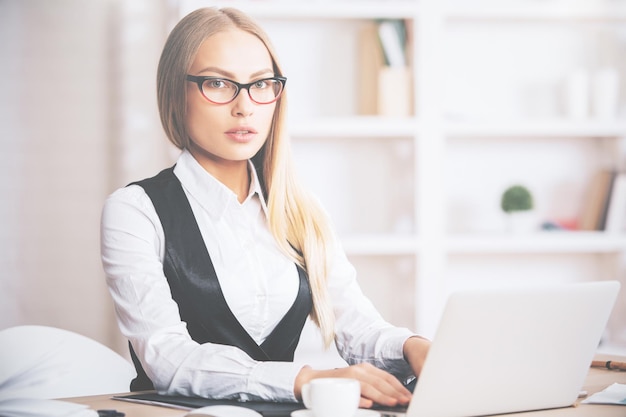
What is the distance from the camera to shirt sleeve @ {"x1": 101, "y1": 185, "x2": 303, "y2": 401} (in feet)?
3.92

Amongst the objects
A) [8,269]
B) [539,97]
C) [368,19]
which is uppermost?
[368,19]

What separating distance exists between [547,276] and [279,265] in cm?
206

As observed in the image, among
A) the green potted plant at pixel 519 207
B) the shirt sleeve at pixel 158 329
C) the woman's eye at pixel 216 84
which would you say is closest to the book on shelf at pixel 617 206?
the green potted plant at pixel 519 207

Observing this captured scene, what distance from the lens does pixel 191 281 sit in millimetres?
1500

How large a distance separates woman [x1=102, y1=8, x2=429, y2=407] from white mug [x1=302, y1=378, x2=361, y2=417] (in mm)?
362

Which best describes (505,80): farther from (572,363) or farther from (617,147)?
(572,363)

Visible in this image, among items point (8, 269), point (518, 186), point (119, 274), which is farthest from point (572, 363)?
point (8, 269)

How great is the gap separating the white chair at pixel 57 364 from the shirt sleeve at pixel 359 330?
45 cm

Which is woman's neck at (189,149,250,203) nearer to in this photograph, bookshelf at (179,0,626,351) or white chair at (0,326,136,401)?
white chair at (0,326,136,401)

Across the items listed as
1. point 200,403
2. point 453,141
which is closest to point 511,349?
point 200,403

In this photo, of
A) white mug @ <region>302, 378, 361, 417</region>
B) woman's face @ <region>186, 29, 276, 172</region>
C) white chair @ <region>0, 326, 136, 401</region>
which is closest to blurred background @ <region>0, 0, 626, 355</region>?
woman's face @ <region>186, 29, 276, 172</region>

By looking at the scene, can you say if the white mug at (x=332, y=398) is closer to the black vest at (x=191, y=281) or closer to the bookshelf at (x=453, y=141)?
the black vest at (x=191, y=281)

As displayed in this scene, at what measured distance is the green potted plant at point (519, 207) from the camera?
3.16m

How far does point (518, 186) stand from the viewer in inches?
125
